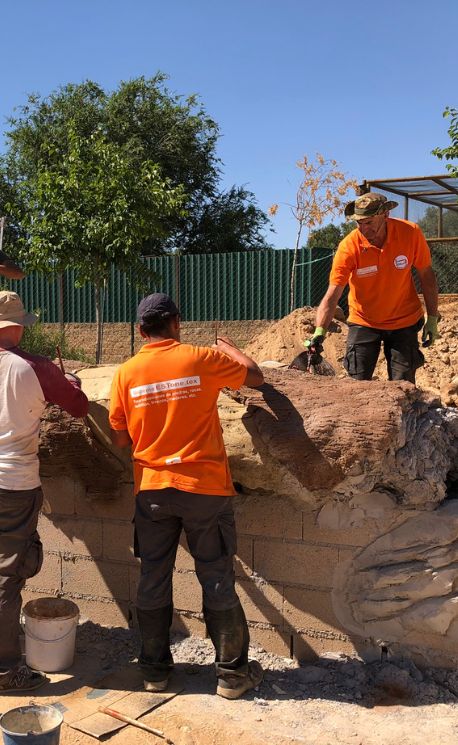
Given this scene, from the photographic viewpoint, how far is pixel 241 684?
3.20 m

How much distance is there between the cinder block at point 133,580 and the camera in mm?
3926

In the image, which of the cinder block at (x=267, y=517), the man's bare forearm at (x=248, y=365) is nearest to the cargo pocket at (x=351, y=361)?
the cinder block at (x=267, y=517)

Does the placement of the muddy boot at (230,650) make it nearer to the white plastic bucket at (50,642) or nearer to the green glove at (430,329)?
the white plastic bucket at (50,642)

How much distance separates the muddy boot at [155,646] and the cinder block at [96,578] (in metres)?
0.69

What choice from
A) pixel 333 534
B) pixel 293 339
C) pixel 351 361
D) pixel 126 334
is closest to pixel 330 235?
pixel 126 334

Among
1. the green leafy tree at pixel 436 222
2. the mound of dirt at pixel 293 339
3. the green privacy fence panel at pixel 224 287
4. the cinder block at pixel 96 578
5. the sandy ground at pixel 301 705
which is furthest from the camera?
the green leafy tree at pixel 436 222

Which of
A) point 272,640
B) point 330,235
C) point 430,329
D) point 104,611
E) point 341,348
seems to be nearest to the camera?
point 272,640

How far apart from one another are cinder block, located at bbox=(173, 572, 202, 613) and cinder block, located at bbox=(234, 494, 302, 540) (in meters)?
0.42

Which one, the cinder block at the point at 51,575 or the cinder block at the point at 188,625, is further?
the cinder block at the point at 51,575

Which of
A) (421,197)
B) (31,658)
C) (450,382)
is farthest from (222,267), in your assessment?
(31,658)

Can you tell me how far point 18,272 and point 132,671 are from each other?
7.54ft

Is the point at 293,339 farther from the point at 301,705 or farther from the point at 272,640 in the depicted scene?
the point at 301,705

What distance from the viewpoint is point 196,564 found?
3.21 meters

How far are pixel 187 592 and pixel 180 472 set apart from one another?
1.02 m
